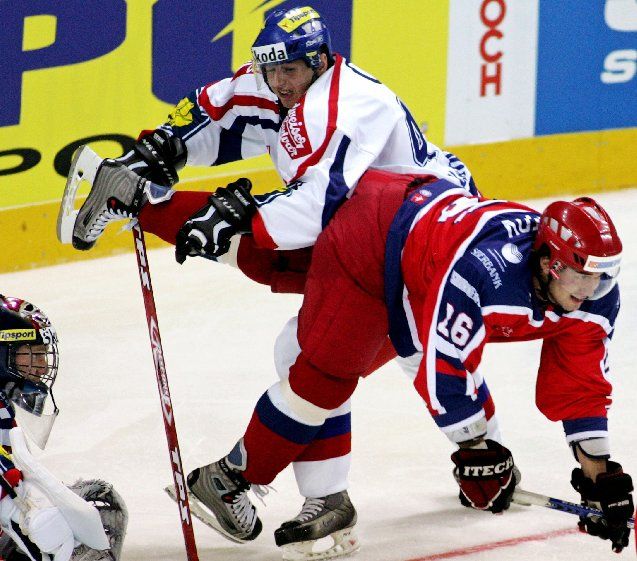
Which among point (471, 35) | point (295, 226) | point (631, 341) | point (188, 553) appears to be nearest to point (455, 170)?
point (295, 226)

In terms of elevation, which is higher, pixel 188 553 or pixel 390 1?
pixel 390 1

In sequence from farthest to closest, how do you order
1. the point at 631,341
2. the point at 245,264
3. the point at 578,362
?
the point at 631,341 → the point at 245,264 → the point at 578,362

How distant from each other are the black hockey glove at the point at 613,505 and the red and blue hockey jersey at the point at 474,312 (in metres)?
0.10

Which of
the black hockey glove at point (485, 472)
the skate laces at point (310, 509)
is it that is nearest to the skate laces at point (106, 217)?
the skate laces at point (310, 509)

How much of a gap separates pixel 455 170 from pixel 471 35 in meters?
2.84

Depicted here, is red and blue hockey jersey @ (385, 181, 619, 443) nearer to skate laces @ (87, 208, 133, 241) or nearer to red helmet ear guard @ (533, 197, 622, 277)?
red helmet ear guard @ (533, 197, 622, 277)

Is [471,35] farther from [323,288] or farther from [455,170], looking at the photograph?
[323,288]

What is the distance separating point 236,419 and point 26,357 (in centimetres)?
149

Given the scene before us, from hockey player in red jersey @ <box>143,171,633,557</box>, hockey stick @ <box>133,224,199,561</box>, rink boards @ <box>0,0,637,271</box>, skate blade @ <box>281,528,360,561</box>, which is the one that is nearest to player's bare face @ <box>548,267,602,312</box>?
hockey player in red jersey @ <box>143,171,633,557</box>

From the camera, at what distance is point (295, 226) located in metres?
3.30

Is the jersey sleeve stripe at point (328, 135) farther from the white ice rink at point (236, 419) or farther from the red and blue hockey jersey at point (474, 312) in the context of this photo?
the white ice rink at point (236, 419)

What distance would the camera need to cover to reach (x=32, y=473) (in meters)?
2.79

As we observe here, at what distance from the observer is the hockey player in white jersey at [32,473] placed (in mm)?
2785

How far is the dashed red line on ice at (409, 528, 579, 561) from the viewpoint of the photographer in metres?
3.43
